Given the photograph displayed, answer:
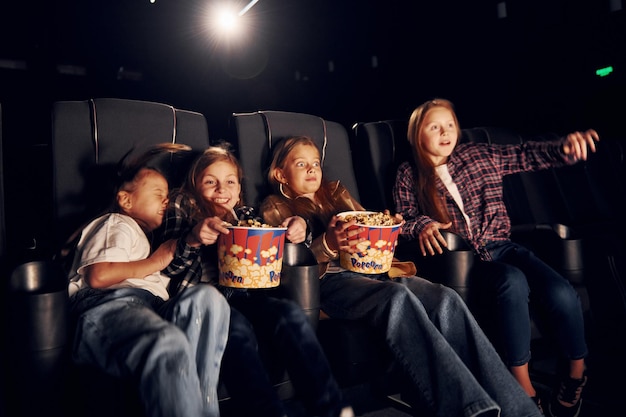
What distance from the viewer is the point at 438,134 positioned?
205 centimetres

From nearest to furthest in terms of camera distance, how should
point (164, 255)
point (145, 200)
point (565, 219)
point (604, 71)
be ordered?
1. point (164, 255)
2. point (145, 200)
3. point (565, 219)
4. point (604, 71)

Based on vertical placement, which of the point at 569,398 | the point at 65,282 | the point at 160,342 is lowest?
the point at 569,398

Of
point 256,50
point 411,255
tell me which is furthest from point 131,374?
point 256,50

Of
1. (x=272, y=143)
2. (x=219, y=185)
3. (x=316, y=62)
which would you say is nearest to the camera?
(x=219, y=185)

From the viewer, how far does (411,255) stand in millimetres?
1741

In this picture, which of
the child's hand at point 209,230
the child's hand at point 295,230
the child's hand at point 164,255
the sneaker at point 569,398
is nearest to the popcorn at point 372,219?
the child's hand at point 295,230

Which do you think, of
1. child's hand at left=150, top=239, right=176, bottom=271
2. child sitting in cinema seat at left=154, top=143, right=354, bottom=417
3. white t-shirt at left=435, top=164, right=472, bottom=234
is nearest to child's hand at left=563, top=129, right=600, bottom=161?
white t-shirt at left=435, top=164, right=472, bottom=234

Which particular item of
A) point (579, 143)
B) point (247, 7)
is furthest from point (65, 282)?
point (247, 7)

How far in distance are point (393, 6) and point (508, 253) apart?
144 inches

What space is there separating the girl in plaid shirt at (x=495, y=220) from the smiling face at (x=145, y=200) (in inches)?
31.8

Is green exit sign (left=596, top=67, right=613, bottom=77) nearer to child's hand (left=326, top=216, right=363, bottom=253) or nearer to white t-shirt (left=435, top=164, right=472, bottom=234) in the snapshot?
white t-shirt (left=435, top=164, right=472, bottom=234)

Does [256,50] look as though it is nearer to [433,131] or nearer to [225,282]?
[433,131]

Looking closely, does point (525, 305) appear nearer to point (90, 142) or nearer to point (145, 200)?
point (145, 200)

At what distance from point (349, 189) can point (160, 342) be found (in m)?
1.16
